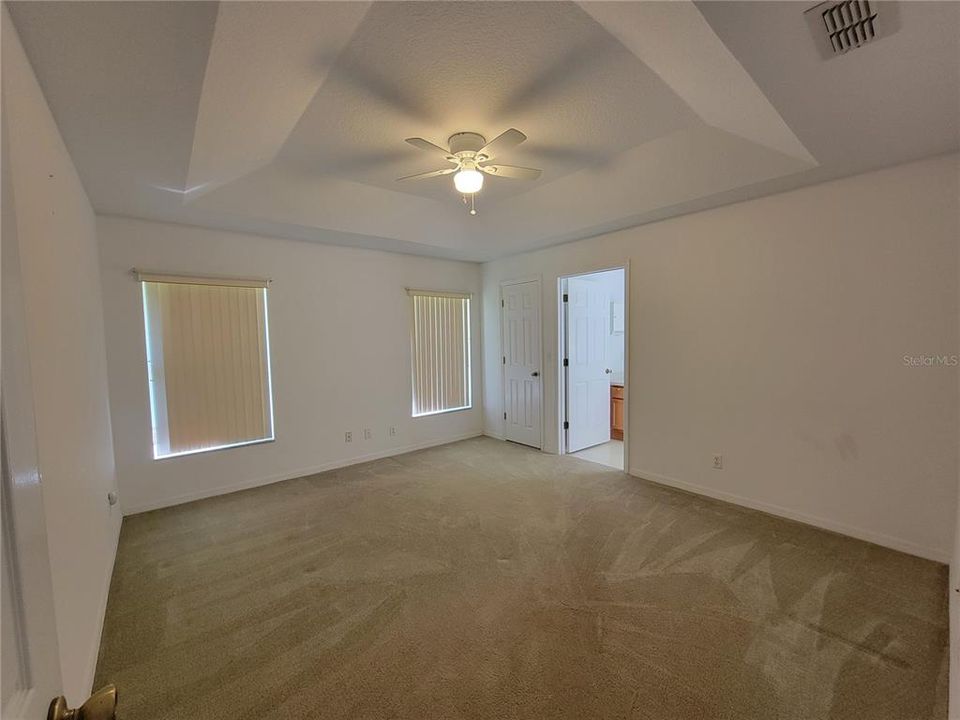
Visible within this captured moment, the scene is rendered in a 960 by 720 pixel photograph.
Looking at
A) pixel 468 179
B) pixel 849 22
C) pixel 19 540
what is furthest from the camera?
pixel 468 179

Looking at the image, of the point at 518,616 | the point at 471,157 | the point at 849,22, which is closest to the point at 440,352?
the point at 471,157

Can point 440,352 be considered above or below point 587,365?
above

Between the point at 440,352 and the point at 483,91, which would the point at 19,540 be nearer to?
the point at 483,91

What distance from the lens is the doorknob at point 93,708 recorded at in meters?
0.61

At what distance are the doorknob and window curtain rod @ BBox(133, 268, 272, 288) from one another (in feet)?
11.6

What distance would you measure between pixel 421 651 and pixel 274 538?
61.9 inches

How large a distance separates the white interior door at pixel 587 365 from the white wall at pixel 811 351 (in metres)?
0.84

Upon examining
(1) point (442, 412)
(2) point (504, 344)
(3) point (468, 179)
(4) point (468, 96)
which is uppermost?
(4) point (468, 96)

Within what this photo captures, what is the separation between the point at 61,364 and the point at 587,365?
439 cm

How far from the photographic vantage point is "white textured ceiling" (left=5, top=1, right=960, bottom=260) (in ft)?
4.78

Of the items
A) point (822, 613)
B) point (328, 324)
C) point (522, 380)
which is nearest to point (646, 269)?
point (522, 380)

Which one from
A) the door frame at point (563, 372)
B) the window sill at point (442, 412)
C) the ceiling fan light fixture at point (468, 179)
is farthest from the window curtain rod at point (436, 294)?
the ceiling fan light fixture at point (468, 179)

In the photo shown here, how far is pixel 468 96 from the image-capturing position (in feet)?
7.39

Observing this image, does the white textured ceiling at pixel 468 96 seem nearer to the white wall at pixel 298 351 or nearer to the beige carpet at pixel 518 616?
the white wall at pixel 298 351
